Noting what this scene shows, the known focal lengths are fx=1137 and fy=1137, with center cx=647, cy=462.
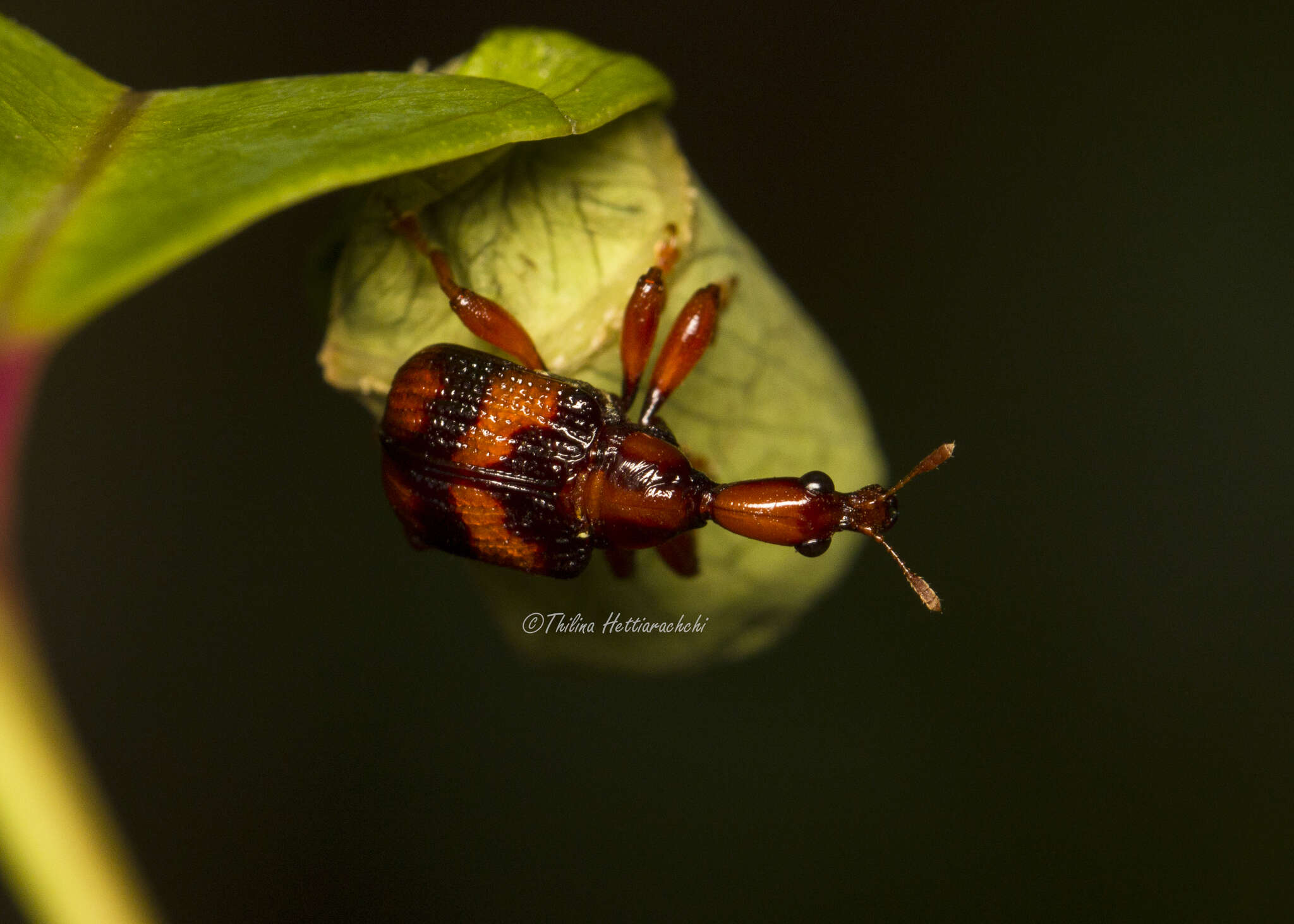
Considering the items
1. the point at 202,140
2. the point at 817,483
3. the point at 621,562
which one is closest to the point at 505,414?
the point at 621,562

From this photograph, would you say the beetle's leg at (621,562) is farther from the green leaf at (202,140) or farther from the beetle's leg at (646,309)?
the green leaf at (202,140)

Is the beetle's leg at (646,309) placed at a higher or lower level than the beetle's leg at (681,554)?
higher

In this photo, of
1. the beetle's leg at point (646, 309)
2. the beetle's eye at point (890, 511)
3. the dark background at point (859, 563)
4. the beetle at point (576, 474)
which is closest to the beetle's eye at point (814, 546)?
the beetle at point (576, 474)

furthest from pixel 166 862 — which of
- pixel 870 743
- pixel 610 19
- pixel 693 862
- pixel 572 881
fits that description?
pixel 610 19

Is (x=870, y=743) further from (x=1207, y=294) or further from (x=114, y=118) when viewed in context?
(x=114, y=118)

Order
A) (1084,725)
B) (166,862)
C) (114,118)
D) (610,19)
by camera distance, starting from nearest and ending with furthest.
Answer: (114,118), (1084,725), (166,862), (610,19)

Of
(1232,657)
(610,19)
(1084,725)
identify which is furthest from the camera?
(610,19)

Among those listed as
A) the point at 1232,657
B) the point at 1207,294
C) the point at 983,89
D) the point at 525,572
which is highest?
the point at 525,572
